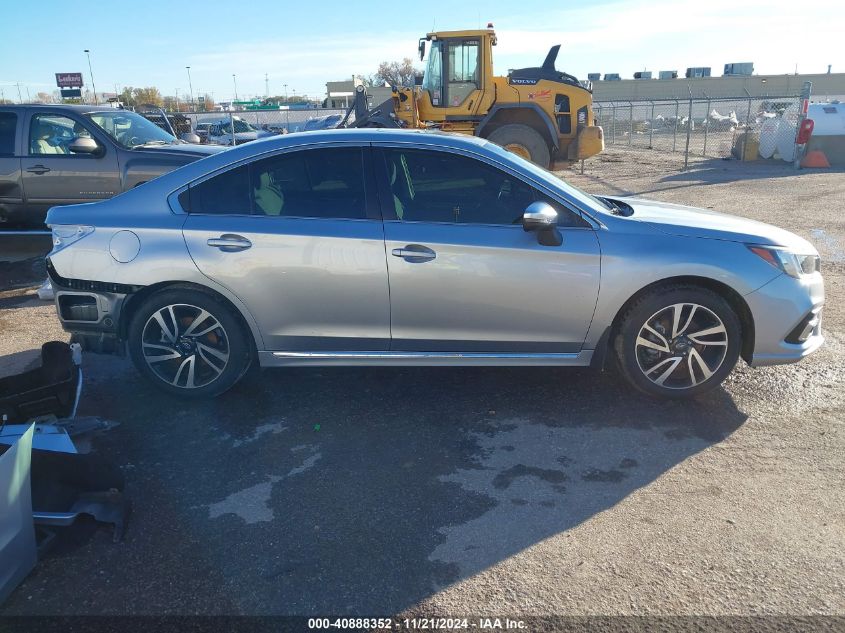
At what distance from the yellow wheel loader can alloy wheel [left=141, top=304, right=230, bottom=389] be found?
1101 centimetres

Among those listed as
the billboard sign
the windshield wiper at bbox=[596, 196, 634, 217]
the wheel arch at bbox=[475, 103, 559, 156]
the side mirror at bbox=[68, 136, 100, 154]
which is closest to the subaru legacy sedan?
the windshield wiper at bbox=[596, 196, 634, 217]

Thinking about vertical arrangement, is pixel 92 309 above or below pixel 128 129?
below

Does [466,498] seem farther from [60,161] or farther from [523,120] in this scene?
[523,120]

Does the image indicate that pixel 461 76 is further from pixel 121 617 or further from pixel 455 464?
pixel 121 617

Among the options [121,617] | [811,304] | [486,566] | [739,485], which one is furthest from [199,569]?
[811,304]

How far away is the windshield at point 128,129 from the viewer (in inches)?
344

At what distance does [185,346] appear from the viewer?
441cm

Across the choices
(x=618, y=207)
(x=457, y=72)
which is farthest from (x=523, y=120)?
(x=618, y=207)

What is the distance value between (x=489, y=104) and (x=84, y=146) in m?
9.22

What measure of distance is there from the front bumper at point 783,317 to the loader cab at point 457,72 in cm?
1168

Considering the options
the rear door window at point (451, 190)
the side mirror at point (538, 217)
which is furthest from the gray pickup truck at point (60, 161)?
the side mirror at point (538, 217)

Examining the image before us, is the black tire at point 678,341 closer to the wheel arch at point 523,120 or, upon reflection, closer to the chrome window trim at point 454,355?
the chrome window trim at point 454,355

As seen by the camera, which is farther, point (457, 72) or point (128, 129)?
point (457, 72)

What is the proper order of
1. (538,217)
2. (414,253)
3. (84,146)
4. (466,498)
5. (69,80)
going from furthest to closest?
(69,80) < (84,146) < (414,253) < (538,217) < (466,498)
